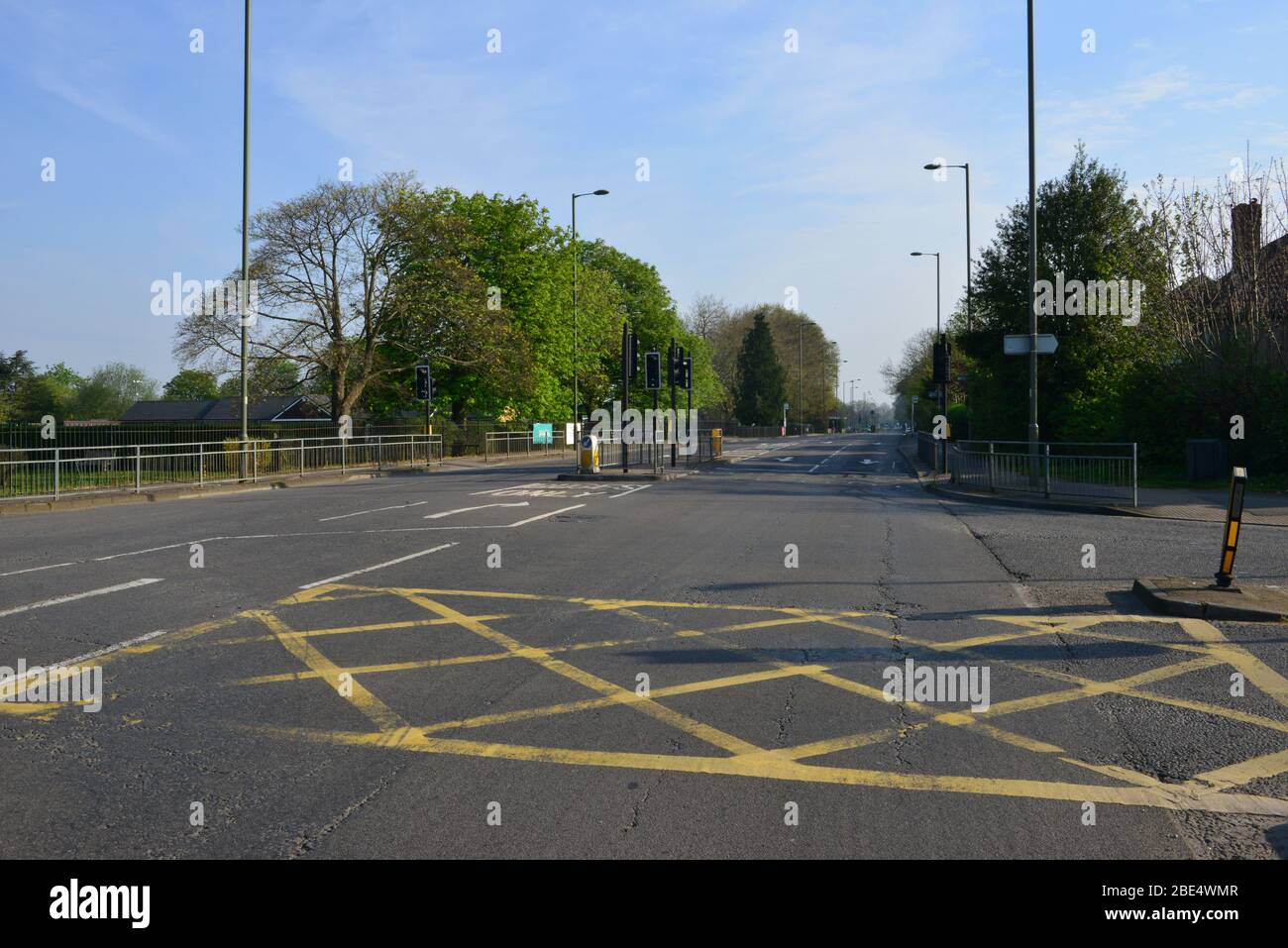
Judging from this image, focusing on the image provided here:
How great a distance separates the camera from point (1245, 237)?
28375 millimetres

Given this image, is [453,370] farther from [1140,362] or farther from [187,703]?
[187,703]

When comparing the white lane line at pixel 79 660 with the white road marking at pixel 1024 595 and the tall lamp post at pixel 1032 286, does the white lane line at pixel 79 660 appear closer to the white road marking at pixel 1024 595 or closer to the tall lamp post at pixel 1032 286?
the white road marking at pixel 1024 595

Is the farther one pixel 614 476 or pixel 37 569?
pixel 614 476

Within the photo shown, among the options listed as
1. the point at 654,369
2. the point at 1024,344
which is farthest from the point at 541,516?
the point at 654,369

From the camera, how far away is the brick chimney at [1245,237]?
1092 inches

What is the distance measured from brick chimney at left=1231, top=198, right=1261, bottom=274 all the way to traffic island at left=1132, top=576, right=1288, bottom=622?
22014 millimetres

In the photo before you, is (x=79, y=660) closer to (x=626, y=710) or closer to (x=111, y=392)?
(x=626, y=710)

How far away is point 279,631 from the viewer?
306 inches

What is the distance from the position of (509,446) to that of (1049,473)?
34.8 meters

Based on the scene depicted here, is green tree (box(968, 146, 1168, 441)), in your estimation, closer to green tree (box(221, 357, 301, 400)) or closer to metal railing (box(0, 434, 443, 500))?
metal railing (box(0, 434, 443, 500))

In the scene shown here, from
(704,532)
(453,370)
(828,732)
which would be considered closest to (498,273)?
(453,370)

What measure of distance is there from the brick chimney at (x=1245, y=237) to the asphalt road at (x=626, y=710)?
1897 centimetres

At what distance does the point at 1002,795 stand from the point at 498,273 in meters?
50.1

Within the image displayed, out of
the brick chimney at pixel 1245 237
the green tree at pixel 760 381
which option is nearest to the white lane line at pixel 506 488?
the brick chimney at pixel 1245 237
